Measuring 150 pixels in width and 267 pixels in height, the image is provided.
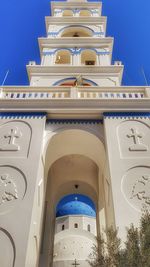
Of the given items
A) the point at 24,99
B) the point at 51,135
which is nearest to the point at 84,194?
the point at 51,135

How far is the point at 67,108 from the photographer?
8.74 metres

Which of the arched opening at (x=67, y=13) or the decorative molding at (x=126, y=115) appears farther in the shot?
the arched opening at (x=67, y=13)

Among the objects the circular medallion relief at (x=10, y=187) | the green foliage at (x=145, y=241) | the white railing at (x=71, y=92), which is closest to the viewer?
the green foliage at (x=145, y=241)

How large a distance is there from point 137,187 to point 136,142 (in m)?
1.50

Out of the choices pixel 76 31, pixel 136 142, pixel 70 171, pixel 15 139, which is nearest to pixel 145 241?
pixel 136 142

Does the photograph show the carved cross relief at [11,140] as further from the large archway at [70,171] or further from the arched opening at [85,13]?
the arched opening at [85,13]

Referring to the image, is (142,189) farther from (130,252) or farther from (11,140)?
(11,140)

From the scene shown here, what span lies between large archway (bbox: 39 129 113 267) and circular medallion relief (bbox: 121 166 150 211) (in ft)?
5.67

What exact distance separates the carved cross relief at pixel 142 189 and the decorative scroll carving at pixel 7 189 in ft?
9.49

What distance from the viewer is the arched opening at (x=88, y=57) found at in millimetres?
15336

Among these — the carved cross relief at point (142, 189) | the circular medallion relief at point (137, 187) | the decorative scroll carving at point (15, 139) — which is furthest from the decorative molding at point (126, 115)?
the decorative scroll carving at point (15, 139)

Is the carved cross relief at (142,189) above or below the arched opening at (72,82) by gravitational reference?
below

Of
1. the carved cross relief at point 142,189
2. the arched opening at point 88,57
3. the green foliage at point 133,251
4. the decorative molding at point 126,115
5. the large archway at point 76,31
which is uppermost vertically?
the large archway at point 76,31

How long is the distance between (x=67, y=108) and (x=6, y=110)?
1945mm
